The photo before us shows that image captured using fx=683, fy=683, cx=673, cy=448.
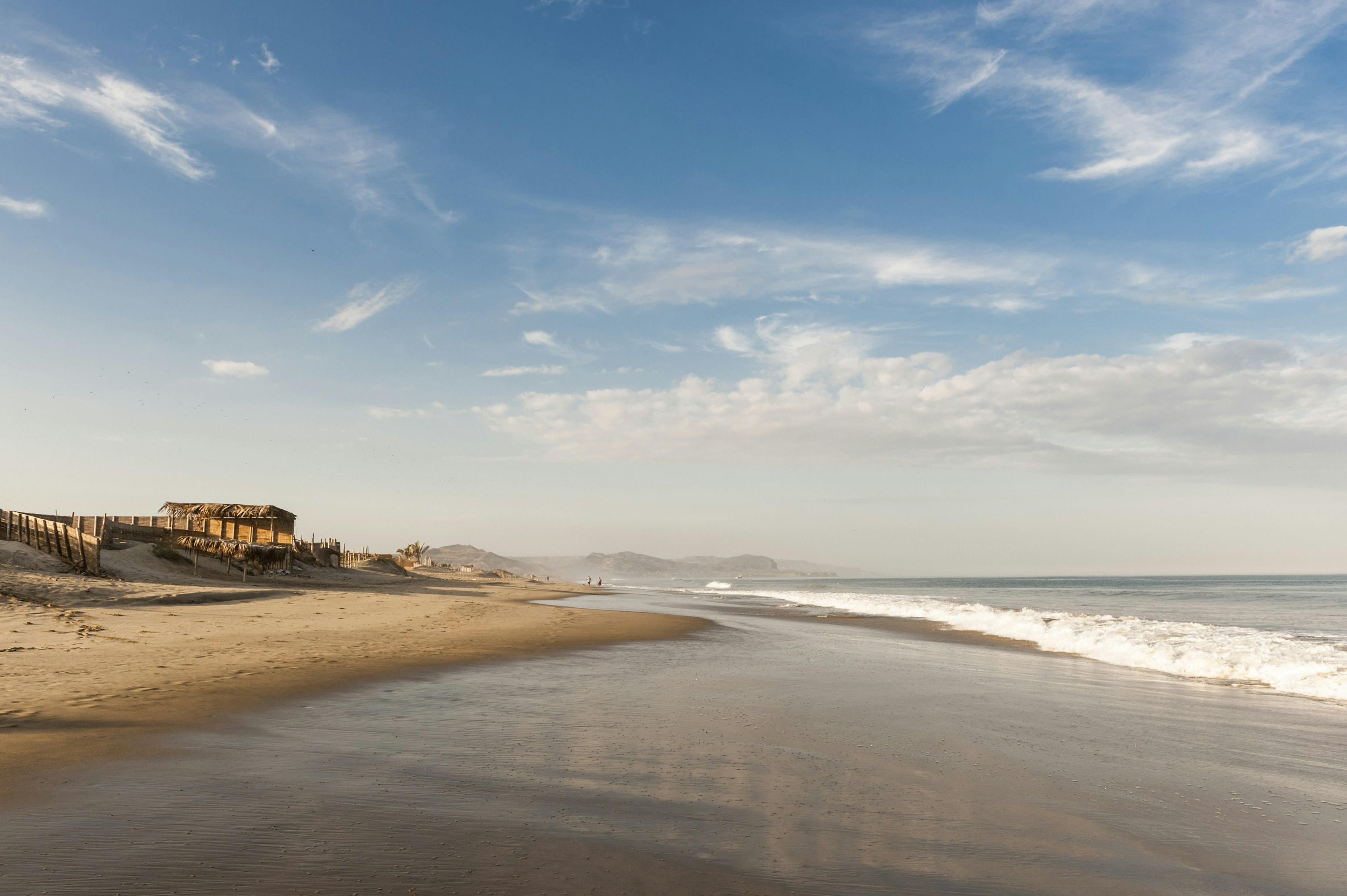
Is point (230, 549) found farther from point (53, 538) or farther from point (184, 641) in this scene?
point (184, 641)

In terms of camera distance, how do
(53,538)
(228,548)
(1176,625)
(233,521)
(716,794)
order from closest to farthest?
(716,794)
(1176,625)
(53,538)
(228,548)
(233,521)

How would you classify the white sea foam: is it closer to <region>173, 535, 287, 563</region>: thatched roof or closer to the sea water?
the sea water

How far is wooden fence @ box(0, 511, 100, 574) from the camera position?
2986cm

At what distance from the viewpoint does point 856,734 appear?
9000mm

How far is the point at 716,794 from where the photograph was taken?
21.0ft

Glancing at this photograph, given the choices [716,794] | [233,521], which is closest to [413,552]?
[233,521]

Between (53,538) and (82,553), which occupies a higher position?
(53,538)

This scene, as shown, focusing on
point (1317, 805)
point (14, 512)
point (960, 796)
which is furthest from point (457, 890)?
point (14, 512)

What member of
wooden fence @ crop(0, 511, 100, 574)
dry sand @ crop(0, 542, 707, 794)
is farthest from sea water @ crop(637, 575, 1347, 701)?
wooden fence @ crop(0, 511, 100, 574)

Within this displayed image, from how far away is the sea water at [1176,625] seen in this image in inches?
622

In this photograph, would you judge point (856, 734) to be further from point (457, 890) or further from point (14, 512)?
point (14, 512)

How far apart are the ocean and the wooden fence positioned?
1056 inches

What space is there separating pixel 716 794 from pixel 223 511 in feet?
195

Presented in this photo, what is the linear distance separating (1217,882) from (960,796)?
2.01 meters
